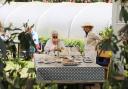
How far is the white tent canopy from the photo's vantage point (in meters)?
18.4

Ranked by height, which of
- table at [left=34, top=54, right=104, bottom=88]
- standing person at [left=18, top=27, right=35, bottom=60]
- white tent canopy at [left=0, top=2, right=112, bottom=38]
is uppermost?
white tent canopy at [left=0, top=2, right=112, bottom=38]

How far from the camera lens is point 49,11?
20781 millimetres

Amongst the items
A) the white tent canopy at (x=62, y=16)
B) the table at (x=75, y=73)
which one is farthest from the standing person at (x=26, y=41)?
the white tent canopy at (x=62, y=16)

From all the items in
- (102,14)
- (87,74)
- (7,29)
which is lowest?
(87,74)

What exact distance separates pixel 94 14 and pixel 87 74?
1203 centimetres

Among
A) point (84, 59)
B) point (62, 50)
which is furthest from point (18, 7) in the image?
point (84, 59)

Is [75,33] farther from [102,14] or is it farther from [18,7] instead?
[18,7]

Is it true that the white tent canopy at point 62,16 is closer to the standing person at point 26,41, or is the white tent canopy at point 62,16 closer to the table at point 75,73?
the table at point 75,73

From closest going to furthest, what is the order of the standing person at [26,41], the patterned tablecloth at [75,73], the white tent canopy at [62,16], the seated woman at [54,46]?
the standing person at [26,41] < the patterned tablecloth at [75,73] < the seated woman at [54,46] < the white tent canopy at [62,16]

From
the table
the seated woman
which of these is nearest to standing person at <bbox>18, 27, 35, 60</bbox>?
the table

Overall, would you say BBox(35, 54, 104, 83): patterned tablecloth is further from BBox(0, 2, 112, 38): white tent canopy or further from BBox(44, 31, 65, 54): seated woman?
BBox(0, 2, 112, 38): white tent canopy

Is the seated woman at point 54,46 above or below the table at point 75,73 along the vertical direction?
above

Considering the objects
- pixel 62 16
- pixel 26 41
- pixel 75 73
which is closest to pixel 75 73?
pixel 75 73

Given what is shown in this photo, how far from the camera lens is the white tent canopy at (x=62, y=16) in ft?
60.4
